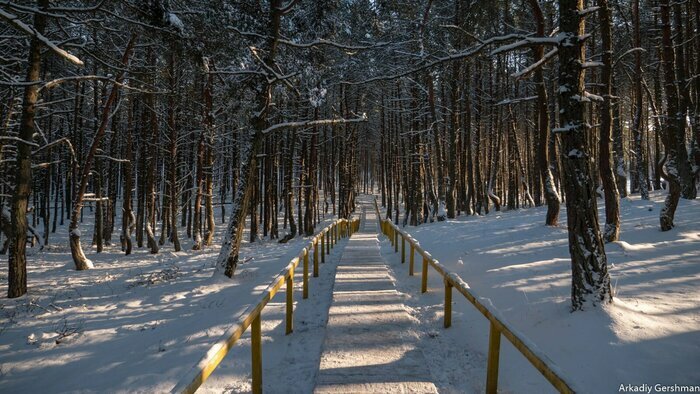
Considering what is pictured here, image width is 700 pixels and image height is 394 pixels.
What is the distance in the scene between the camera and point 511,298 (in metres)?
5.85

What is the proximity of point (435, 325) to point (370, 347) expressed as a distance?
156cm

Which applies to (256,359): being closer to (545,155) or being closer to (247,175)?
(247,175)

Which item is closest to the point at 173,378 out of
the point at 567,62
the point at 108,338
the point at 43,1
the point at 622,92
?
the point at 108,338

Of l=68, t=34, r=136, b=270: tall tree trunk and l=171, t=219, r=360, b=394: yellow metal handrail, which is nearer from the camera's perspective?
l=171, t=219, r=360, b=394: yellow metal handrail

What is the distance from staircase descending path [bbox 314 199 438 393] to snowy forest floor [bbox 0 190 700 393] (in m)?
0.32

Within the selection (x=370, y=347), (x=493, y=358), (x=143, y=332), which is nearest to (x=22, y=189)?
(x=143, y=332)

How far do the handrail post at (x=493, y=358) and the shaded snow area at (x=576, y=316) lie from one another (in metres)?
0.37

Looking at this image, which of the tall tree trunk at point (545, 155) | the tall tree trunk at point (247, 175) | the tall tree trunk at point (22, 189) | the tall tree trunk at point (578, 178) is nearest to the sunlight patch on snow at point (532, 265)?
the tall tree trunk at point (578, 178)

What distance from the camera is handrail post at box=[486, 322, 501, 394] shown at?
339 cm

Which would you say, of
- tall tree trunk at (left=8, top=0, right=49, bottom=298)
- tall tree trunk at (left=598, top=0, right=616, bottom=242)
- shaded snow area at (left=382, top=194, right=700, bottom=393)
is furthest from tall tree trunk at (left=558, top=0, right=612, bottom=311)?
tall tree trunk at (left=8, top=0, right=49, bottom=298)

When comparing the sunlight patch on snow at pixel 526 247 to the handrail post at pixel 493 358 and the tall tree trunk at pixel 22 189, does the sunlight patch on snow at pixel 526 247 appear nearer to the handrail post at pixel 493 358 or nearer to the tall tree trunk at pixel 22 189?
the handrail post at pixel 493 358

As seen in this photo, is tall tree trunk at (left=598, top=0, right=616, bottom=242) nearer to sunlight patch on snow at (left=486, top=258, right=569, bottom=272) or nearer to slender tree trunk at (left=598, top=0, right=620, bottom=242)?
slender tree trunk at (left=598, top=0, right=620, bottom=242)

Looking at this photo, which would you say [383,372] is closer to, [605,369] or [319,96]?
[605,369]

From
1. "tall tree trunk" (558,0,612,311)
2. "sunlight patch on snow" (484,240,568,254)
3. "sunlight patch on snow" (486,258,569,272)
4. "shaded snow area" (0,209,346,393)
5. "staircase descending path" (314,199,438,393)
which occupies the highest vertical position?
"tall tree trunk" (558,0,612,311)
